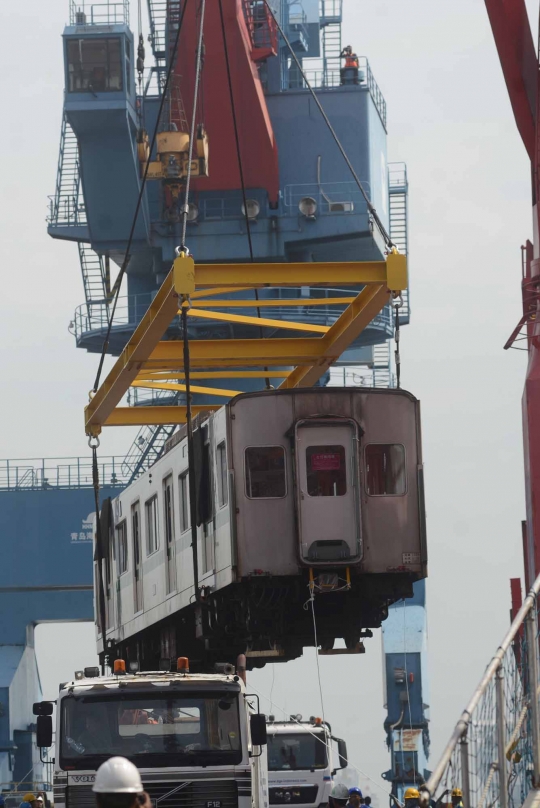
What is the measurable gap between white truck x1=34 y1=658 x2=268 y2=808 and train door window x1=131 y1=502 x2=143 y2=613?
731 centimetres

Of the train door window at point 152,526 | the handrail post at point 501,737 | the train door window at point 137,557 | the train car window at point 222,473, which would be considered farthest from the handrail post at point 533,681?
the train door window at point 137,557

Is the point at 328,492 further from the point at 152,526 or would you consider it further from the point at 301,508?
the point at 152,526

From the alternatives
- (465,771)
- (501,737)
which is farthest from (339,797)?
(465,771)

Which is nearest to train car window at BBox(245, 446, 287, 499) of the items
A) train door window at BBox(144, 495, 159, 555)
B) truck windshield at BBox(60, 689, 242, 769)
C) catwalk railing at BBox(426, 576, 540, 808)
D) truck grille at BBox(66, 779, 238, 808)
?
train door window at BBox(144, 495, 159, 555)

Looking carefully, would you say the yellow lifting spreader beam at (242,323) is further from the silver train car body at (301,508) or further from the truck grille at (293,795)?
the truck grille at (293,795)

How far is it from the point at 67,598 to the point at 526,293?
2520 centimetres

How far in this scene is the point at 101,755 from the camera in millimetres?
13102

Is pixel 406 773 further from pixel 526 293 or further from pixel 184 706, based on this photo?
pixel 184 706

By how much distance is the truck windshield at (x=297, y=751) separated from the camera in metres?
21.8

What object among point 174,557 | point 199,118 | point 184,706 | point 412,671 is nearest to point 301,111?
point 199,118

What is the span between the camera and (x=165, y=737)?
13203mm

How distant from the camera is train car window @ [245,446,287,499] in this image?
16.7 meters

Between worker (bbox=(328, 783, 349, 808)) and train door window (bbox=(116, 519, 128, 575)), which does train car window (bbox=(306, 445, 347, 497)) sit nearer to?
worker (bbox=(328, 783, 349, 808))

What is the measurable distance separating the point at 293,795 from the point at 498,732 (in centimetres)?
1380
